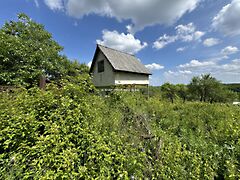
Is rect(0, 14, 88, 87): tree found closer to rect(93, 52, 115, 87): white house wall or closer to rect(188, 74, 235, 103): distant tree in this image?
rect(93, 52, 115, 87): white house wall

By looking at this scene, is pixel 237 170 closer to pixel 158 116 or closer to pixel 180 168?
pixel 180 168

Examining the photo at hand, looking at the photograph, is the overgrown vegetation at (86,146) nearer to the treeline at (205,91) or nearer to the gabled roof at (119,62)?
the gabled roof at (119,62)

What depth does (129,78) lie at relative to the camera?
16.3m

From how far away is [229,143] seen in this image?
9.45 ft

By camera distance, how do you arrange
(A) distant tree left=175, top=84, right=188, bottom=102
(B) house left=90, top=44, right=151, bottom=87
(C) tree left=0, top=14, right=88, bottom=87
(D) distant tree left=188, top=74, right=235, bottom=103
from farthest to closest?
(A) distant tree left=175, top=84, right=188, bottom=102
(D) distant tree left=188, top=74, right=235, bottom=103
(B) house left=90, top=44, right=151, bottom=87
(C) tree left=0, top=14, right=88, bottom=87

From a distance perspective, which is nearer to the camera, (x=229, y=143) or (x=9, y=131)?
(x=9, y=131)

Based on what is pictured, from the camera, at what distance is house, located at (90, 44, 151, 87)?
15075 millimetres

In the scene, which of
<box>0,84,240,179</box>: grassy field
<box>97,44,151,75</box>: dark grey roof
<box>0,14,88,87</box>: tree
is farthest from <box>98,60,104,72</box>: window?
<box>0,84,240,179</box>: grassy field

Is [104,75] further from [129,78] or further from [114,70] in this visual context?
[129,78]

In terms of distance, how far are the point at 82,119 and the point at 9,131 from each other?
1.08 m

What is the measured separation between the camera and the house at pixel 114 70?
1507 centimetres

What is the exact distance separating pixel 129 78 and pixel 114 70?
2.47m

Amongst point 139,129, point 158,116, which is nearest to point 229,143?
point 139,129

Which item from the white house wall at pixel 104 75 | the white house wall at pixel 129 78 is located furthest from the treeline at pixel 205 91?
the white house wall at pixel 104 75
